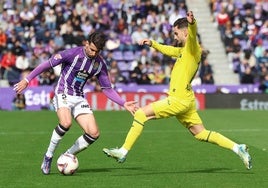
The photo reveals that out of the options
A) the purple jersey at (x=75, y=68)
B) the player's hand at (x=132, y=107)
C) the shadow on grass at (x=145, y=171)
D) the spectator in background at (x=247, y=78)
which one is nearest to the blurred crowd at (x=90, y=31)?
the spectator in background at (x=247, y=78)

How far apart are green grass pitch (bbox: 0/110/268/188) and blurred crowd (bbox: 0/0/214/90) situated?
28.4 ft

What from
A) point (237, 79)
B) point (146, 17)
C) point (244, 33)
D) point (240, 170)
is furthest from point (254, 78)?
point (240, 170)

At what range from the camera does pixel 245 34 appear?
3641 cm

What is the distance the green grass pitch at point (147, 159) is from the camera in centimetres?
1078

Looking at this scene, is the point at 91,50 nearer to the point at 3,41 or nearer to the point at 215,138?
the point at 215,138

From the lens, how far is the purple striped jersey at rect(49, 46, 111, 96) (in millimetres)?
11711

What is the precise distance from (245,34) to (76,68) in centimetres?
2551

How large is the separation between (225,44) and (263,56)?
2112 mm

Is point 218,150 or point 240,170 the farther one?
point 218,150

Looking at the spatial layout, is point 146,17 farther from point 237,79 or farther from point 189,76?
point 189,76

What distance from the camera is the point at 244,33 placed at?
1436 inches

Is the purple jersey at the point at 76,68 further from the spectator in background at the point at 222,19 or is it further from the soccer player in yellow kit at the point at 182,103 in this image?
the spectator in background at the point at 222,19

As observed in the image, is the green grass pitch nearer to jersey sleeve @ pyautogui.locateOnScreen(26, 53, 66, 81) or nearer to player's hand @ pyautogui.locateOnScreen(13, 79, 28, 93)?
player's hand @ pyautogui.locateOnScreen(13, 79, 28, 93)

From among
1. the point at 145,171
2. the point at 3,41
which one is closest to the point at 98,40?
the point at 145,171
